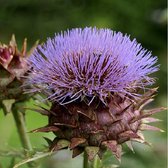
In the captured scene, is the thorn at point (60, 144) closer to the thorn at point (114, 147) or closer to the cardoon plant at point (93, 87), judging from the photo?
the cardoon plant at point (93, 87)

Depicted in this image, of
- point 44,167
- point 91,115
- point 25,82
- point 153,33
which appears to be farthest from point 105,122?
point 153,33

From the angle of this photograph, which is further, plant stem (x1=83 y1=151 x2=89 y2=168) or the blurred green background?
the blurred green background

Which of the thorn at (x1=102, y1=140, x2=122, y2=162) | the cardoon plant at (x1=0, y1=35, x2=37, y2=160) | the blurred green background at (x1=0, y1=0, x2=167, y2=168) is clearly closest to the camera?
the thorn at (x1=102, y1=140, x2=122, y2=162)

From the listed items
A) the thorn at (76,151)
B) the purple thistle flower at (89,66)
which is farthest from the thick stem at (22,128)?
the thorn at (76,151)

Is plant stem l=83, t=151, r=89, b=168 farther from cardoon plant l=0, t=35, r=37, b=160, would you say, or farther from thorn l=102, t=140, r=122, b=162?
cardoon plant l=0, t=35, r=37, b=160

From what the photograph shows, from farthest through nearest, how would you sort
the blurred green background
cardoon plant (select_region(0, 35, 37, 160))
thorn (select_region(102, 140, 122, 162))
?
the blurred green background
cardoon plant (select_region(0, 35, 37, 160))
thorn (select_region(102, 140, 122, 162))

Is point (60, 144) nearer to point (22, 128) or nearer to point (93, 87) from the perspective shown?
point (93, 87)

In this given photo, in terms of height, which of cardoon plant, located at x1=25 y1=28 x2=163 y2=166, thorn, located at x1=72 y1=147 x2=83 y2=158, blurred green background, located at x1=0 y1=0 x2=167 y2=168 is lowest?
thorn, located at x1=72 y1=147 x2=83 y2=158

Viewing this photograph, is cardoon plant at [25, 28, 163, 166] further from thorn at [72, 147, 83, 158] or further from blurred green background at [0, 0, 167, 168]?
blurred green background at [0, 0, 167, 168]

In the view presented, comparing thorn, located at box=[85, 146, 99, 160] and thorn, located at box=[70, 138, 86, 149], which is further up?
thorn, located at box=[70, 138, 86, 149]

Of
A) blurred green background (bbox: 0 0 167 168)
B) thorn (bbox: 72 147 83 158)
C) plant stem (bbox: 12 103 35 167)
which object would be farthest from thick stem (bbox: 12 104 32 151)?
blurred green background (bbox: 0 0 167 168)
